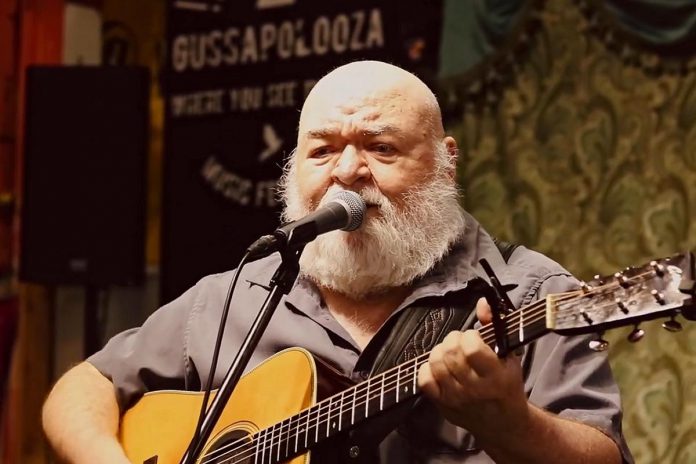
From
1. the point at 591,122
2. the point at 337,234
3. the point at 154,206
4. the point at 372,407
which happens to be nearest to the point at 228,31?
the point at 154,206

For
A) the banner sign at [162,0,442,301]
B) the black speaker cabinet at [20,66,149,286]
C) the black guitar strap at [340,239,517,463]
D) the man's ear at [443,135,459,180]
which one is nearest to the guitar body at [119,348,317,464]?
the black guitar strap at [340,239,517,463]

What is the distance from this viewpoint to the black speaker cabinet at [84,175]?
4340 mm

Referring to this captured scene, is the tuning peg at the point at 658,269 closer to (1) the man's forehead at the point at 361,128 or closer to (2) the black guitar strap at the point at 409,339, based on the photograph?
(2) the black guitar strap at the point at 409,339

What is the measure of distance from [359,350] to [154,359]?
48 cm

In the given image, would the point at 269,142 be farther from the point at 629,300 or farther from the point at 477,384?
the point at 629,300

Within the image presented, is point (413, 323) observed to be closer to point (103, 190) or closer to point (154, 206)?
point (103, 190)

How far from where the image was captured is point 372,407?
191 centimetres

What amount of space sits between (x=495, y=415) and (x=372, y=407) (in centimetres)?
23

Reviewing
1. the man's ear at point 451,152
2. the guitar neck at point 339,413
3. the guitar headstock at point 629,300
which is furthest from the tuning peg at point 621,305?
the man's ear at point 451,152

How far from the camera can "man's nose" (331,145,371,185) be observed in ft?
7.31

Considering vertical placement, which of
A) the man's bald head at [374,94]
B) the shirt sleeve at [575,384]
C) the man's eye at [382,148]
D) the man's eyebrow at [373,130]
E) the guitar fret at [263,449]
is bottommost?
the guitar fret at [263,449]

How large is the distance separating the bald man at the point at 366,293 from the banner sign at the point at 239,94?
1.70 m

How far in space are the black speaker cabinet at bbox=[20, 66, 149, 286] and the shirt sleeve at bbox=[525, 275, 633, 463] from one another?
253 centimetres

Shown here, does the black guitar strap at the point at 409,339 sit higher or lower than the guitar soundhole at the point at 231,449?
higher
